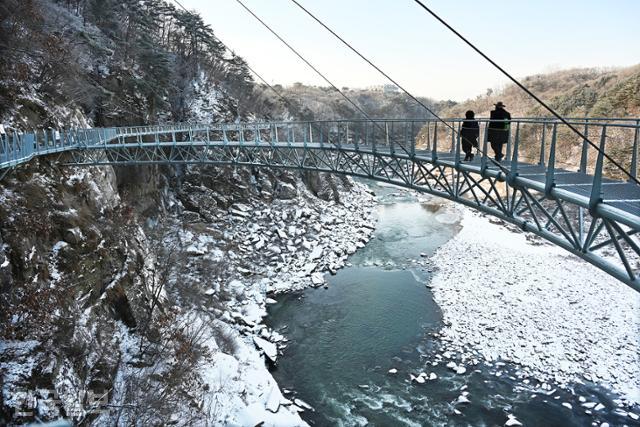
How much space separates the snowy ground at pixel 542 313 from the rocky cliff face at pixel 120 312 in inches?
263

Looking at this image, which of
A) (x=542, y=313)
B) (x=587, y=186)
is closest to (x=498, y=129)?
(x=587, y=186)

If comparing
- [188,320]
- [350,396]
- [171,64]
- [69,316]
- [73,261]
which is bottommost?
[350,396]

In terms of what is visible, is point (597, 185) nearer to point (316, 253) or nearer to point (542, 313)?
point (542, 313)

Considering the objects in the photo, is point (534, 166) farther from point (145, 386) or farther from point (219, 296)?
point (219, 296)

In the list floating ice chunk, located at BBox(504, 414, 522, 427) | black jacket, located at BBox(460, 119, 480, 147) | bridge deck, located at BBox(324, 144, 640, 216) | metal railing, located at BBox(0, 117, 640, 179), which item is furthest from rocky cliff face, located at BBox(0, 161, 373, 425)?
black jacket, located at BBox(460, 119, 480, 147)

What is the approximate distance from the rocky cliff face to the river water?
1.09 meters

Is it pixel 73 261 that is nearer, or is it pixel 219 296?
pixel 73 261

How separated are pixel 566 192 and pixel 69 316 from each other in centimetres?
1045

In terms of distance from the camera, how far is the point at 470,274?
18.7m

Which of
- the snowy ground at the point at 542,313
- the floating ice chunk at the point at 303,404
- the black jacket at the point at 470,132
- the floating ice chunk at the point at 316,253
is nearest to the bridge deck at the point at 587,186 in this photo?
the black jacket at the point at 470,132

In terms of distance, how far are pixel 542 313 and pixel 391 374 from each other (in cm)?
722

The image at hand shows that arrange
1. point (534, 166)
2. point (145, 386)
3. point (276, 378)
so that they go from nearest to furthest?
point (534, 166) → point (145, 386) → point (276, 378)

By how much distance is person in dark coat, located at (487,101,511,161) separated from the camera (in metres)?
8.08

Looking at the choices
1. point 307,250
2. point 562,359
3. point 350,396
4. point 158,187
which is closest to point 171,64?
point 158,187
